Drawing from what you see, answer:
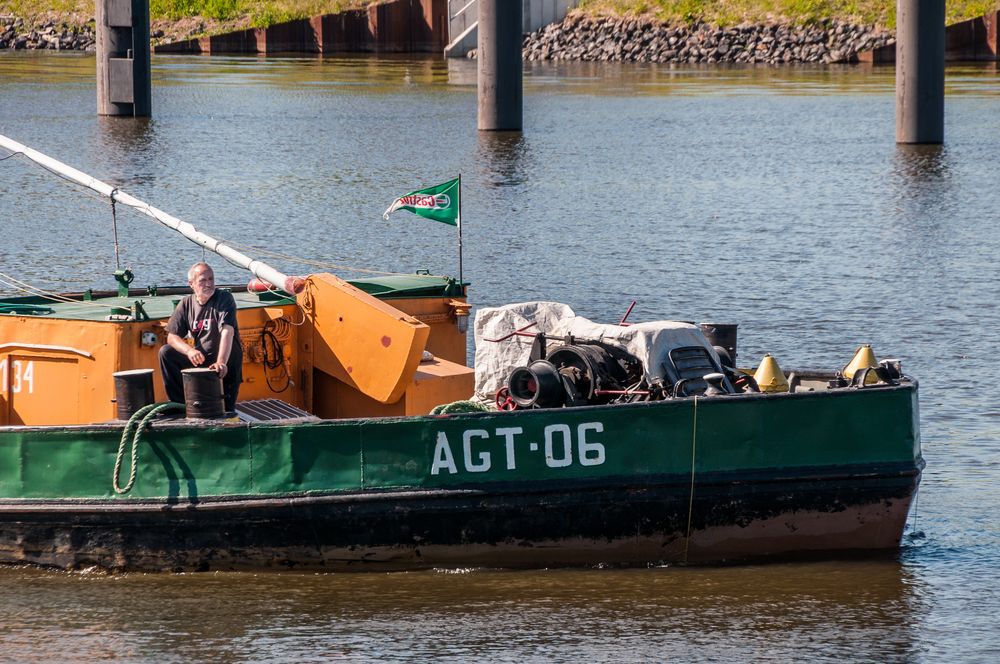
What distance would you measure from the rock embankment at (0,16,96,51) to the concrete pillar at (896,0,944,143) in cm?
5782

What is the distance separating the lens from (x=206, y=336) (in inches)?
461

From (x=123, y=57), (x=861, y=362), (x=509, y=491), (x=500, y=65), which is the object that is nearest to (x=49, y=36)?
(x=123, y=57)

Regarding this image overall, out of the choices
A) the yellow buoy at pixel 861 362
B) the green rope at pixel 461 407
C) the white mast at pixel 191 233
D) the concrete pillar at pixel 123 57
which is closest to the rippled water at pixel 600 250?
the concrete pillar at pixel 123 57

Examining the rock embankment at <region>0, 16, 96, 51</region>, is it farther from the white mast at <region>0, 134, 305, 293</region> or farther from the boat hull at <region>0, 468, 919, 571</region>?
the boat hull at <region>0, 468, 919, 571</region>

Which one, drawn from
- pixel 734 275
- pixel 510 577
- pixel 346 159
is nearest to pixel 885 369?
pixel 510 577

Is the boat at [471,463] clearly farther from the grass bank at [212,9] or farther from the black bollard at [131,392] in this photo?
the grass bank at [212,9]

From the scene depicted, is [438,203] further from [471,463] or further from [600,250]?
[600,250]

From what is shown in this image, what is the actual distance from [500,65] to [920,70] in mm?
10818

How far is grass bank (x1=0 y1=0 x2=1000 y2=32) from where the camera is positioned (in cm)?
7656

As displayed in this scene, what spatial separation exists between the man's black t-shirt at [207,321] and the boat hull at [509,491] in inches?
26.2

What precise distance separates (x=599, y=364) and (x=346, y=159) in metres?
27.8

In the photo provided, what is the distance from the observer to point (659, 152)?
40.6 metres

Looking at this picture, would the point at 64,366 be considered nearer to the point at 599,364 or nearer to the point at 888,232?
the point at 599,364

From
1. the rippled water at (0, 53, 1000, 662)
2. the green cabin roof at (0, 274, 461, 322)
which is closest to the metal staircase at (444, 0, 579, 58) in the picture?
the rippled water at (0, 53, 1000, 662)
